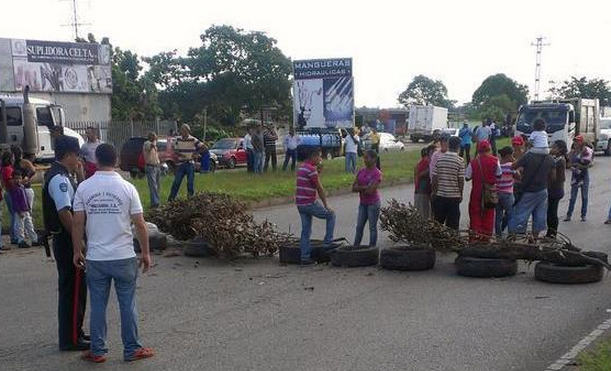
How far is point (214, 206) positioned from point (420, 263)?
315cm

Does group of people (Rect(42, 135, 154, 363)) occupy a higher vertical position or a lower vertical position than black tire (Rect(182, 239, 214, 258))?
higher

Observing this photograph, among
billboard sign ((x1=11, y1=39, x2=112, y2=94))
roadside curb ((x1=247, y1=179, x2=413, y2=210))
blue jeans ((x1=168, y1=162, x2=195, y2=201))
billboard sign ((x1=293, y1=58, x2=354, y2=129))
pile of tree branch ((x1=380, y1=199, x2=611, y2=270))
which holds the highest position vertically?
billboard sign ((x1=11, y1=39, x2=112, y2=94))

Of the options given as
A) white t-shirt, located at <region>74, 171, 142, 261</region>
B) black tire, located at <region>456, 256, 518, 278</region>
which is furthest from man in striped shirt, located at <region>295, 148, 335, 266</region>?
white t-shirt, located at <region>74, 171, 142, 261</region>

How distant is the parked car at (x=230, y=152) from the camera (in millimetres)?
32344

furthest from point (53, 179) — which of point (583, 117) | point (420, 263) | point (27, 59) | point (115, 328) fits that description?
point (27, 59)

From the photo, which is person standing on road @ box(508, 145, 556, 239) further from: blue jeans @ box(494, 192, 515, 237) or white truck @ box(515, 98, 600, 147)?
white truck @ box(515, 98, 600, 147)

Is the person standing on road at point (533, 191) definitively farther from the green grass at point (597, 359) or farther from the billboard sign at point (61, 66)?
the billboard sign at point (61, 66)

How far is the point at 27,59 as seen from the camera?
41.6m

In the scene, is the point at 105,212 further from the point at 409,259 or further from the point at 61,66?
the point at 61,66

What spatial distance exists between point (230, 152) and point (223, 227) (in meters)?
22.7

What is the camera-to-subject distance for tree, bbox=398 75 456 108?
139 metres

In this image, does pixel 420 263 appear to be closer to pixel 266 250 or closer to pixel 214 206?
pixel 266 250

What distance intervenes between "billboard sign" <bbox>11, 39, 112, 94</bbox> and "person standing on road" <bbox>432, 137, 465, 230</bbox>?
1420 inches

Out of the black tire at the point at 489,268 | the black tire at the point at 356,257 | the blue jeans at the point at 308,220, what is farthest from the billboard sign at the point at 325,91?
the black tire at the point at 489,268
